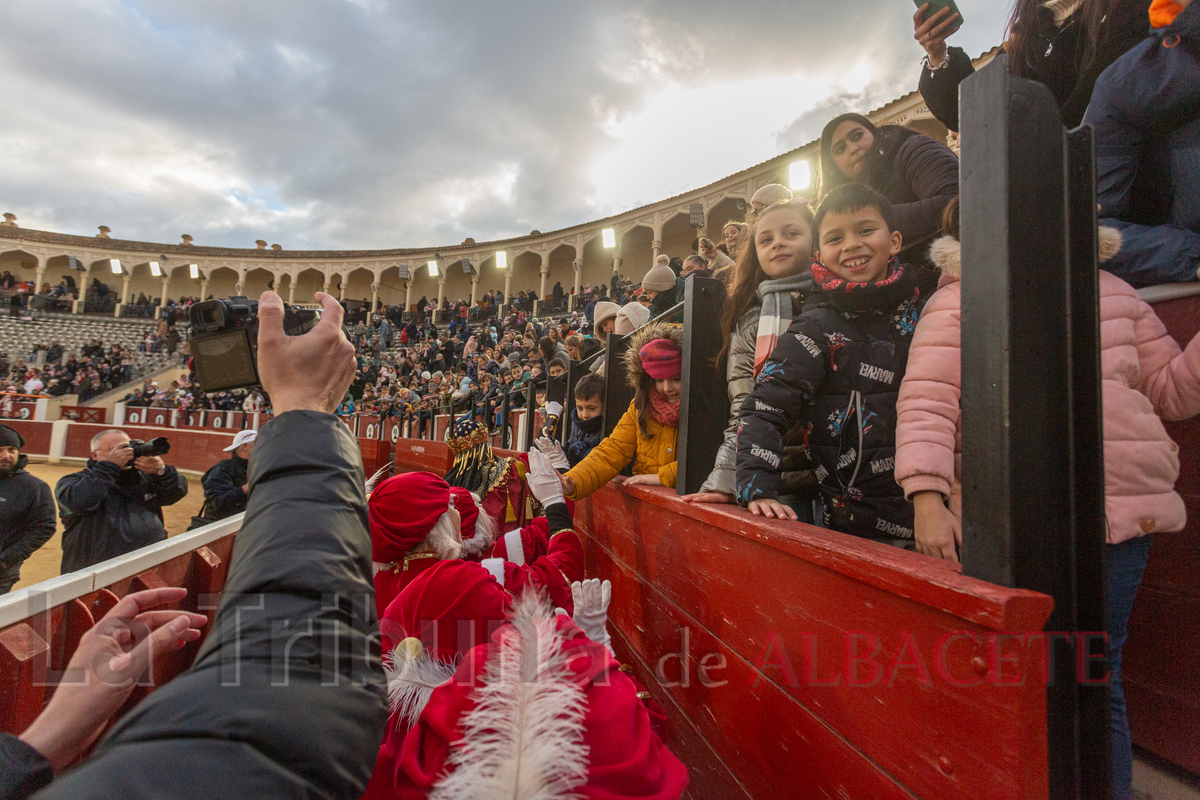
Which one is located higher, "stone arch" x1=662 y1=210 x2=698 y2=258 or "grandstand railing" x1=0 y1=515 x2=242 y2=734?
"stone arch" x1=662 y1=210 x2=698 y2=258

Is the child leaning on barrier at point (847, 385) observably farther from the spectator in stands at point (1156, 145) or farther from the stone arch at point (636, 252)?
the stone arch at point (636, 252)

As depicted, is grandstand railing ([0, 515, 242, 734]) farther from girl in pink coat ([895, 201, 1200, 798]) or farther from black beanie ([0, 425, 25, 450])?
black beanie ([0, 425, 25, 450])

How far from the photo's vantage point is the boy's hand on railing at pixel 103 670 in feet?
2.92

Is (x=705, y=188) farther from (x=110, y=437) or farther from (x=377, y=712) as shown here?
(x=377, y=712)

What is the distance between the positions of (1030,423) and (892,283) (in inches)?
31.8

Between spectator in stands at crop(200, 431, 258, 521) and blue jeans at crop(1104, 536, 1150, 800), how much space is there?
5436mm

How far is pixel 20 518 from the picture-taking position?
13.8 ft

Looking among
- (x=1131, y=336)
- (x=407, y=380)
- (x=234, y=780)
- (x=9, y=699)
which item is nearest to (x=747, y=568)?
(x=1131, y=336)

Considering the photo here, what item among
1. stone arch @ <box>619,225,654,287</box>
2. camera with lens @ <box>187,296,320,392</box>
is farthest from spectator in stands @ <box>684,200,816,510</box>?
stone arch @ <box>619,225,654,287</box>

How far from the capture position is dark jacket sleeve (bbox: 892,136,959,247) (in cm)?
208

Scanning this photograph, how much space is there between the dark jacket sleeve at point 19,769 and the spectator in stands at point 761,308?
1649 mm

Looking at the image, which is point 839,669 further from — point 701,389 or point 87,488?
point 87,488

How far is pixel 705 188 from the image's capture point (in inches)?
1007

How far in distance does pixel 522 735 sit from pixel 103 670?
0.79 metres
